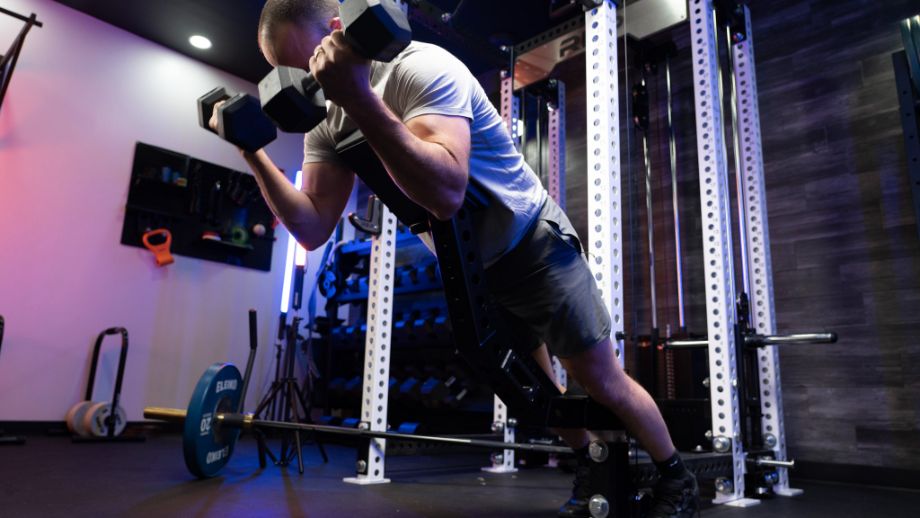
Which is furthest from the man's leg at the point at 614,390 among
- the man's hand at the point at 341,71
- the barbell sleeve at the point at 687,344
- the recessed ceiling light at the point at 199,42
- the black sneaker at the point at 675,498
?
the recessed ceiling light at the point at 199,42

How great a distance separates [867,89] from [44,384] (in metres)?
5.44

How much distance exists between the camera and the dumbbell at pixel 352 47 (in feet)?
2.54

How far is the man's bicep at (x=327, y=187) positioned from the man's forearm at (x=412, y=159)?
474mm

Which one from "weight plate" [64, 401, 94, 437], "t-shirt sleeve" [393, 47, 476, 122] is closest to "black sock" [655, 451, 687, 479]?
"t-shirt sleeve" [393, 47, 476, 122]

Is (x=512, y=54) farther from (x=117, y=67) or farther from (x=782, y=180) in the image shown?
(x=117, y=67)

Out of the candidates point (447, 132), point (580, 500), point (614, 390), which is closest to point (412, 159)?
point (447, 132)

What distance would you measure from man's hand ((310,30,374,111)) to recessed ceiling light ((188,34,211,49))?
15.4 ft

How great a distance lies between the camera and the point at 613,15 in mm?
2334

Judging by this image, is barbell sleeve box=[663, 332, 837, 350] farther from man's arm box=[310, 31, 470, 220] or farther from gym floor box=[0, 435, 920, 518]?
man's arm box=[310, 31, 470, 220]

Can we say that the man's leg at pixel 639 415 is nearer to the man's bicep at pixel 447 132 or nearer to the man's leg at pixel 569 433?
the man's leg at pixel 569 433

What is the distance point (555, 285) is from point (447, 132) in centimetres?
44

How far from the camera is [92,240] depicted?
4414 mm

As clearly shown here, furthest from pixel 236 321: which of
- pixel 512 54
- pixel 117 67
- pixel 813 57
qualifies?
pixel 813 57

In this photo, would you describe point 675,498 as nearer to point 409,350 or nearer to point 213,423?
point 213,423
